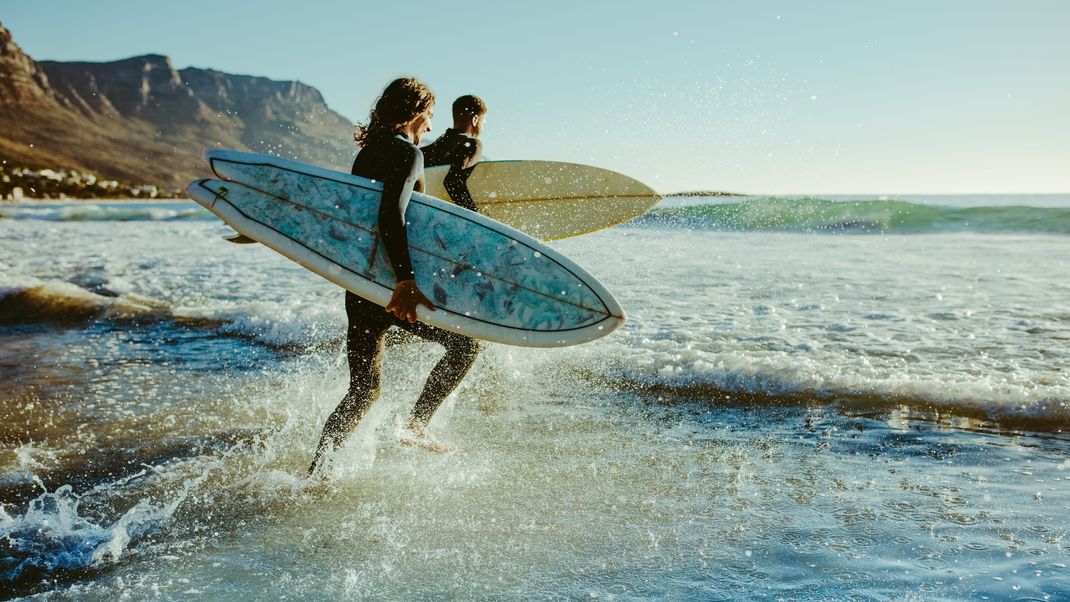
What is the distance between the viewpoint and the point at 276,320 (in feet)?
22.8

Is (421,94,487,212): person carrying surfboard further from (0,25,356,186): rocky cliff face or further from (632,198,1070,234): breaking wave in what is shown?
(0,25,356,186): rocky cliff face

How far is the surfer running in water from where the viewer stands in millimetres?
2801

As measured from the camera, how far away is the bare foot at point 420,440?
3.45 metres

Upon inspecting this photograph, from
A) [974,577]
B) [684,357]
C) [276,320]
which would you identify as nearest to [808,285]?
[684,357]

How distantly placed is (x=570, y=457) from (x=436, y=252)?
1.16 meters

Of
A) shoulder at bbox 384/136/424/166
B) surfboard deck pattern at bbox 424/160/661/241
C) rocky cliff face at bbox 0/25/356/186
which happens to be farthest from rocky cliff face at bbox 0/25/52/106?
shoulder at bbox 384/136/424/166

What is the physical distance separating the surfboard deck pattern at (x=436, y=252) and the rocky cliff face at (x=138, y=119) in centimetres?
10183

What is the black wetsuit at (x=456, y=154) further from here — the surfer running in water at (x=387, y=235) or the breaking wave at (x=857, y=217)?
the breaking wave at (x=857, y=217)

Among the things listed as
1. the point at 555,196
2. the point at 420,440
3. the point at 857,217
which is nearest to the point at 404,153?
the point at 420,440

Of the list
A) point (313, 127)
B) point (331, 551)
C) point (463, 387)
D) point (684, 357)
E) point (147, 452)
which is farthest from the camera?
point (313, 127)

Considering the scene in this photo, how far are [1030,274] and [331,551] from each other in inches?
395

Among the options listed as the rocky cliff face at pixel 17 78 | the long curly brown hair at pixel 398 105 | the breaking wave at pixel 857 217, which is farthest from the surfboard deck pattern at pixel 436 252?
the rocky cliff face at pixel 17 78

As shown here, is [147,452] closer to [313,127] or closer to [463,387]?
[463,387]

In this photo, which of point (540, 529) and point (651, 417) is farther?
point (651, 417)
